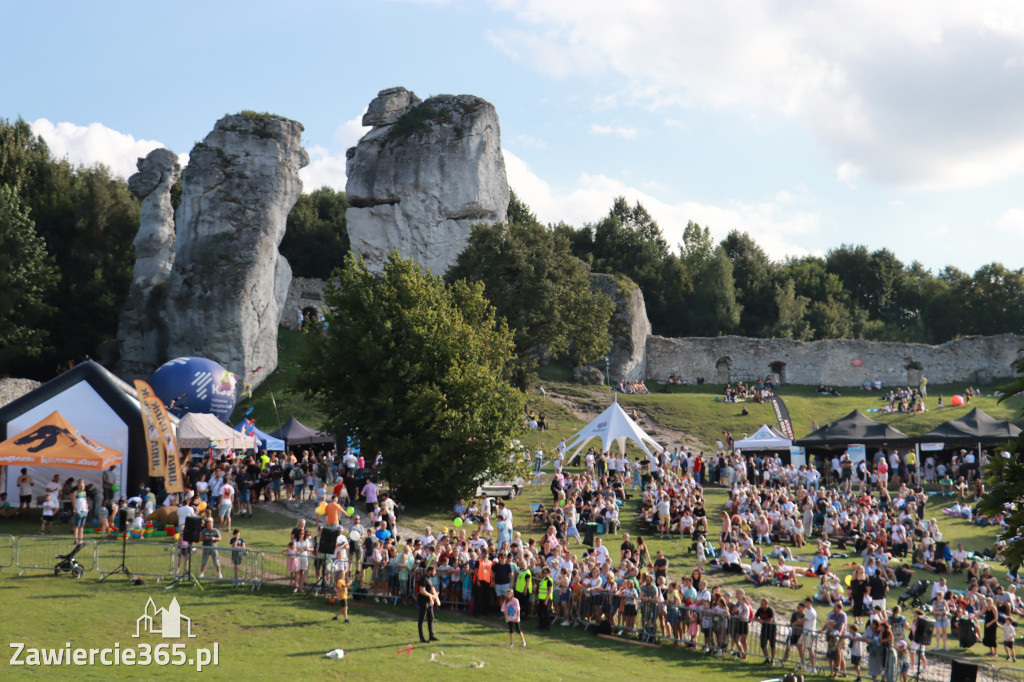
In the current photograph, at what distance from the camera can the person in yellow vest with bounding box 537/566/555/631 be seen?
14.3 m

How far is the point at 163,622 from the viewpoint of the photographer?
40.6 ft

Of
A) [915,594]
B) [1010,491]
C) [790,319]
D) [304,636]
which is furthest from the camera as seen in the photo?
[790,319]

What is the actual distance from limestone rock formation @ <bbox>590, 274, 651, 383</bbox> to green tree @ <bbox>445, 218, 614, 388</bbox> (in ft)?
25.0

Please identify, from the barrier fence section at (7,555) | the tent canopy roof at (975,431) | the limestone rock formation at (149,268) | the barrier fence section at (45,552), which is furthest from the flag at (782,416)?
the barrier fence section at (7,555)

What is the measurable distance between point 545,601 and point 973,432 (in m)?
20.8

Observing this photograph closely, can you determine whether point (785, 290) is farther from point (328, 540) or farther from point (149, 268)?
point (328, 540)

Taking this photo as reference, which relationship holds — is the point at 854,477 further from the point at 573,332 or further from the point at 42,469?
the point at 42,469

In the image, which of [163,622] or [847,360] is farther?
[847,360]

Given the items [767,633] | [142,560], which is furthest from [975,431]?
[142,560]

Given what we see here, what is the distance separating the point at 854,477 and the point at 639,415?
11337 mm

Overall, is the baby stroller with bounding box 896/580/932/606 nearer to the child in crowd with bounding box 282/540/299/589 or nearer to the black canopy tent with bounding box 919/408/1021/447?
the child in crowd with bounding box 282/540/299/589

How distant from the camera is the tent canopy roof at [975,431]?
2839 cm

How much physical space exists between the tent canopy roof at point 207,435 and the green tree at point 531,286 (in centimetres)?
1406

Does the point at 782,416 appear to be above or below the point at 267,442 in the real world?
above
